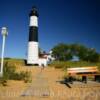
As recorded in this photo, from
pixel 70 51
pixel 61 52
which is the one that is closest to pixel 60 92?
pixel 61 52

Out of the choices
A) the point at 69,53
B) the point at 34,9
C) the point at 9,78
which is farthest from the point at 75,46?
the point at 9,78

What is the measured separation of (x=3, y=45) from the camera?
19562mm

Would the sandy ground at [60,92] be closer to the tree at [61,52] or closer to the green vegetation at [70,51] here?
the green vegetation at [70,51]


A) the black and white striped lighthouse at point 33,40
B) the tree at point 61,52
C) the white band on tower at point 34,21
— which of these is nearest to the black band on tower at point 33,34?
the black and white striped lighthouse at point 33,40

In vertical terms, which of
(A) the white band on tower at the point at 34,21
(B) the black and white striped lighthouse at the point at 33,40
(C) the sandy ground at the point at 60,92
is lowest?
(C) the sandy ground at the point at 60,92

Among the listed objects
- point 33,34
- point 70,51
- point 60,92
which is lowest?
point 60,92

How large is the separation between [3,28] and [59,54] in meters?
58.7

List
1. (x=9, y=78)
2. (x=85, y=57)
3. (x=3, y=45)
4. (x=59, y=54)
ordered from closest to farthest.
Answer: (x=3, y=45), (x=9, y=78), (x=85, y=57), (x=59, y=54)

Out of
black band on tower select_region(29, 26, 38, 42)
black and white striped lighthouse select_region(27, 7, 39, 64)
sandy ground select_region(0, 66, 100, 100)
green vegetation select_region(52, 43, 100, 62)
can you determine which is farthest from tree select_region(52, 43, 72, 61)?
sandy ground select_region(0, 66, 100, 100)

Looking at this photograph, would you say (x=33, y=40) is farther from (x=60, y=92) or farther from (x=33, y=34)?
(x=60, y=92)

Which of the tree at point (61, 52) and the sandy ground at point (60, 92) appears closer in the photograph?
the sandy ground at point (60, 92)

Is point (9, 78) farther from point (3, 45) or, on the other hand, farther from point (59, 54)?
point (59, 54)

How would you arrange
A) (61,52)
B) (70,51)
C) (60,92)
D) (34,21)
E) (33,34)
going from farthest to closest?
(70,51)
(61,52)
(34,21)
(33,34)
(60,92)

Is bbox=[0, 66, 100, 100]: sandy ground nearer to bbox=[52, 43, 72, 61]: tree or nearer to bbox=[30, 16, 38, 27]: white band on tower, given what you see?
bbox=[30, 16, 38, 27]: white band on tower
